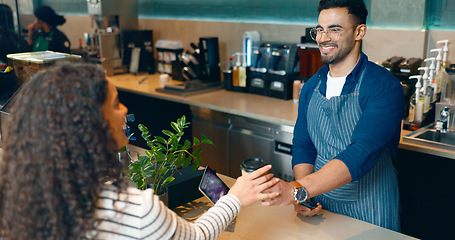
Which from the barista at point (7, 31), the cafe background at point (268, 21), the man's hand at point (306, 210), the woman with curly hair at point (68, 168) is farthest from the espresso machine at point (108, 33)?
the woman with curly hair at point (68, 168)

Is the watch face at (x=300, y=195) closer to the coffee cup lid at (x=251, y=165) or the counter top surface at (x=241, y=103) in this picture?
the coffee cup lid at (x=251, y=165)

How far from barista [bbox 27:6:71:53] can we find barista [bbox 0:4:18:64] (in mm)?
1628

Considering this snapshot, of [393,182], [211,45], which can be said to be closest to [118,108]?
[393,182]

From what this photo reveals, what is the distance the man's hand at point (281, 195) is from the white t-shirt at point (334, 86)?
58 cm

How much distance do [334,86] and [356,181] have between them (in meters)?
0.44

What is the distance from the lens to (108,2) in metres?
4.71

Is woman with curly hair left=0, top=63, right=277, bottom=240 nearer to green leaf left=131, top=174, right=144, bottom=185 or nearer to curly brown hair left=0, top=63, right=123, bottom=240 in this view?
curly brown hair left=0, top=63, right=123, bottom=240

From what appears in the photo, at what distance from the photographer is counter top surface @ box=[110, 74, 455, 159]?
3095mm

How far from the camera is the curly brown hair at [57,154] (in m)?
0.92

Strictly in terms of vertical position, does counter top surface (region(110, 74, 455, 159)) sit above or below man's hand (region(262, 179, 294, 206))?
below

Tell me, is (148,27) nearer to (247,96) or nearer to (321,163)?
(247,96)

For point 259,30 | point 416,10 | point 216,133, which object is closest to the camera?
point 416,10

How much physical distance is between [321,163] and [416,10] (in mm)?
1742

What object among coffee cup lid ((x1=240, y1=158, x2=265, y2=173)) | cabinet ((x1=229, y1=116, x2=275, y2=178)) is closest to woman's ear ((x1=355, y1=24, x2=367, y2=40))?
coffee cup lid ((x1=240, y1=158, x2=265, y2=173))
